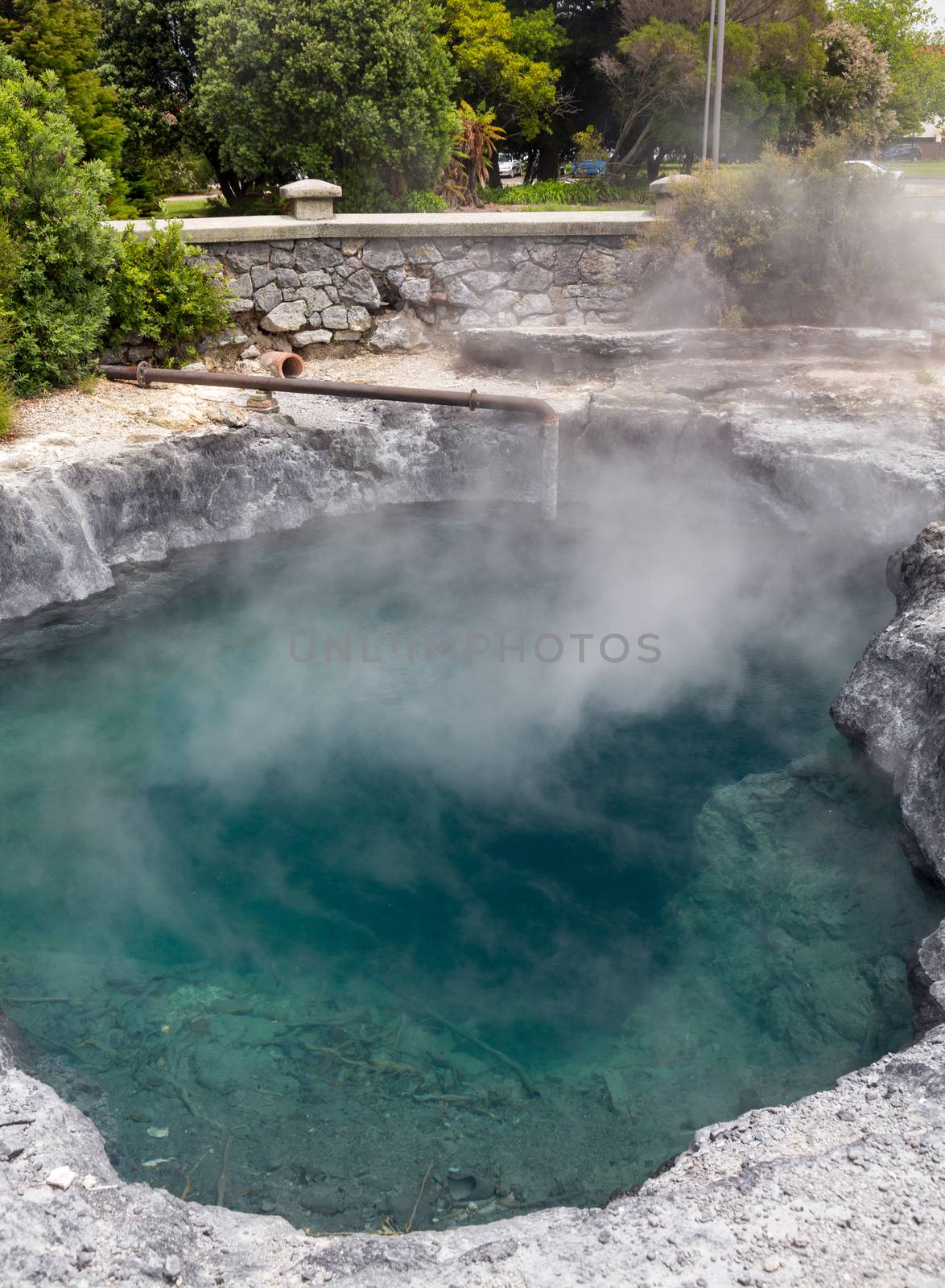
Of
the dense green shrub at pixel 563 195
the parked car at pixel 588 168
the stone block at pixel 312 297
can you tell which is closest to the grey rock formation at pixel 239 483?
the stone block at pixel 312 297

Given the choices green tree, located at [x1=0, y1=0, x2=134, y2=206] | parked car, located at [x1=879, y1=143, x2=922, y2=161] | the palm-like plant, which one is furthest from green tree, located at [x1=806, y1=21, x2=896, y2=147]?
parked car, located at [x1=879, y1=143, x2=922, y2=161]

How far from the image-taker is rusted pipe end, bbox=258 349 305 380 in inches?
471

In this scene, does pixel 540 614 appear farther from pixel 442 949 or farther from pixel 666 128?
pixel 666 128

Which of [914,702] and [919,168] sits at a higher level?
[919,168]

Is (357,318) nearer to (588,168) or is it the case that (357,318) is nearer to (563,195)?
(563,195)

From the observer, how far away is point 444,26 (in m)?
22.8

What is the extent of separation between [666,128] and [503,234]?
1349 centimetres

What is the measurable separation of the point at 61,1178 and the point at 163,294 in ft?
34.0

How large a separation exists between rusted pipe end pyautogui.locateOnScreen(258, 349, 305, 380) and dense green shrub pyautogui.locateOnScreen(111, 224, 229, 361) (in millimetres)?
1045

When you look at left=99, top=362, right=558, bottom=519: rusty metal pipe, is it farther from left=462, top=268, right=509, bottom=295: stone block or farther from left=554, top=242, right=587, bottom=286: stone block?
left=554, top=242, right=587, bottom=286: stone block

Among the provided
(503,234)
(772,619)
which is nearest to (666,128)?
(503,234)

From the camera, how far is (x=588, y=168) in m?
31.2

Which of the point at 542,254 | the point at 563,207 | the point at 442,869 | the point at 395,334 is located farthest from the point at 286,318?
the point at 563,207

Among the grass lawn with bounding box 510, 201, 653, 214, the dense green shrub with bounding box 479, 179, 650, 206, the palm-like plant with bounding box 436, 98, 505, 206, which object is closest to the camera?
the palm-like plant with bounding box 436, 98, 505, 206
